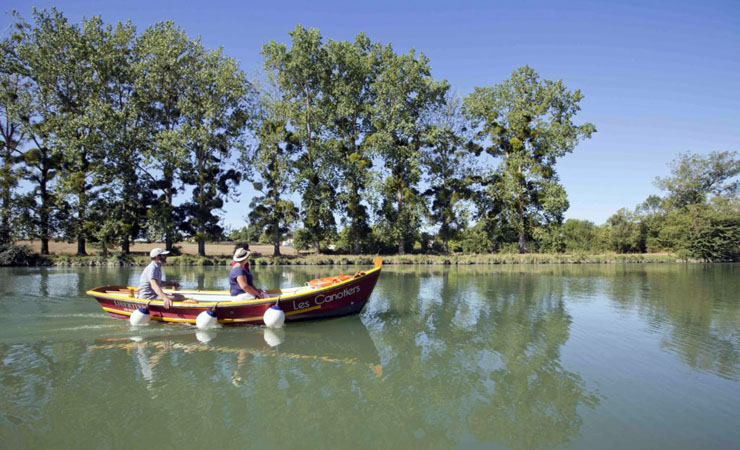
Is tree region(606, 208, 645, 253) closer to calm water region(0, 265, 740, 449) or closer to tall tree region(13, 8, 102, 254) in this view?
calm water region(0, 265, 740, 449)

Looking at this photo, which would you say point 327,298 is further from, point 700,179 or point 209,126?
point 700,179

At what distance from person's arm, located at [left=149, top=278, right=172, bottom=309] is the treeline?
2416 cm

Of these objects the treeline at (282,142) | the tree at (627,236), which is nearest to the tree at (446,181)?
the treeline at (282,142)

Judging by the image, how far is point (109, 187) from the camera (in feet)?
110

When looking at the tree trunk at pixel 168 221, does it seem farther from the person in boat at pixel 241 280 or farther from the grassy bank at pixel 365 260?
the person in boat at pixel 241 280

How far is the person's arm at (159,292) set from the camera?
1050 centimetres

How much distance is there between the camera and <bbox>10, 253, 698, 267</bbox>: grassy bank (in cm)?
3153

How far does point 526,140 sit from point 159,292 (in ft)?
119

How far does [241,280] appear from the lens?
34.5 ft

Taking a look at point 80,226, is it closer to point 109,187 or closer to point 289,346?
point 109,187

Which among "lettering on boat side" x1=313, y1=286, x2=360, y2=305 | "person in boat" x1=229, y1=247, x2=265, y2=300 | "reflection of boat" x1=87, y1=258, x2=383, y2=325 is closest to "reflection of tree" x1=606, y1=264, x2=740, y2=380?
"reflection of boat" x1=87, y1=258, x2=383, y2=325

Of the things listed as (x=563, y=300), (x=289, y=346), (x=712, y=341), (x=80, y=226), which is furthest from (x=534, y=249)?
(x=80, y=226)

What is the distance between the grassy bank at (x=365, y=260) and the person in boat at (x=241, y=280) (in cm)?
2303

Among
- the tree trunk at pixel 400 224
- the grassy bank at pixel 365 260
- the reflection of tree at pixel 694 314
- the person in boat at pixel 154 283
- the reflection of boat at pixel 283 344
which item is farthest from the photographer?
the tree trunk at pixel 400 224
